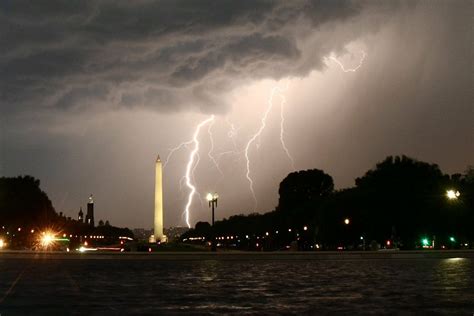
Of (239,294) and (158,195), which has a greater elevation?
(158,195)

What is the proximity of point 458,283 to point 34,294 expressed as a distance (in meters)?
12.3

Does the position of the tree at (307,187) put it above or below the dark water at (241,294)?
above

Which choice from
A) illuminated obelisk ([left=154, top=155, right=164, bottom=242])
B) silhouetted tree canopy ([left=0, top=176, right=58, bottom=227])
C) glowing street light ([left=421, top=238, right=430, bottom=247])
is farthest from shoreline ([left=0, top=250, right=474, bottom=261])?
silhouetted tree canopy ([left=0, top=176, right=58, bottom=227])

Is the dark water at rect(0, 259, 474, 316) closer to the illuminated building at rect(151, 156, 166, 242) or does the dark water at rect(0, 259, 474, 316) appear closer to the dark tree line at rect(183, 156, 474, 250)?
the dark tree line at rect(183, 156, 474, 250)

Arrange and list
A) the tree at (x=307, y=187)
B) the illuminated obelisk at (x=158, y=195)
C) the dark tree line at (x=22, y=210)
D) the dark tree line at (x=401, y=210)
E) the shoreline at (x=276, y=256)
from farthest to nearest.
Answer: the tree at (x=307, y=187), the dark tree line at (x=22, y=210), the illuminated obelisk at (x=158, y=195), the dark tree line at (x=401, y=210), the shoreline at (x=276, y=256)

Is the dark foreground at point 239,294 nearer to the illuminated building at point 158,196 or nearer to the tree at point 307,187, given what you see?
the illuminated building at point 158,196

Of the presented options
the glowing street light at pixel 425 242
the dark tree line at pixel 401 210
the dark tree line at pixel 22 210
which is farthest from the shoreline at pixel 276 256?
the dark tree line at pixel 22 210

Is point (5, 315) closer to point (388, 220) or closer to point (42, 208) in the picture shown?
point (388, 220)

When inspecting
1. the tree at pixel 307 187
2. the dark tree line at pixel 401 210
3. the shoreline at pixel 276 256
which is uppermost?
the tree at pixel 307 187

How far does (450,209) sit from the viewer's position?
6731cm

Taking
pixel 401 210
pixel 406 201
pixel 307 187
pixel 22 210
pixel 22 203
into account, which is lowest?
pixel 401 210

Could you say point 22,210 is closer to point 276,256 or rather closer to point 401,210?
point 401,210

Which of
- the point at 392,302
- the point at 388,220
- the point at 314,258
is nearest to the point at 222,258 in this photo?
the point at 314,258

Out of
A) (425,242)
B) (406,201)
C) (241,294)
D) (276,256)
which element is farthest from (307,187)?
(241,294)
